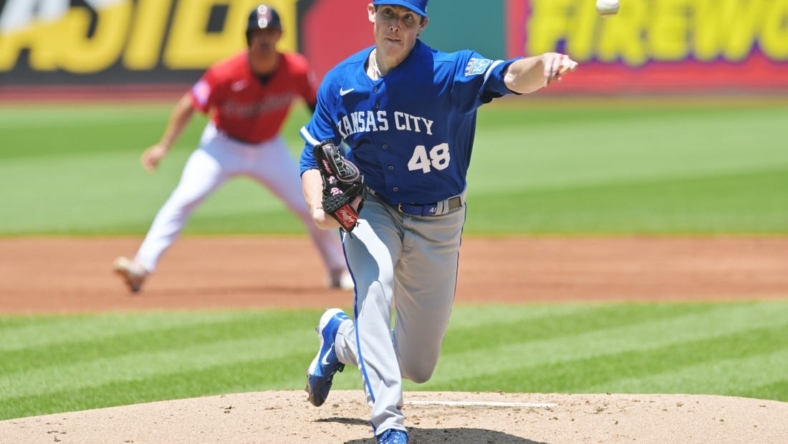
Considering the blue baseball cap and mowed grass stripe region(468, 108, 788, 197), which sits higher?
the blue baseball cap

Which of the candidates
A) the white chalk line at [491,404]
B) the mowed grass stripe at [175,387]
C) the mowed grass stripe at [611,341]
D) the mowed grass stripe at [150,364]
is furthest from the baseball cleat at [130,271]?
the white chalk line at [491,404]

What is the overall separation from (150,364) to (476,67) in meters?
3.36

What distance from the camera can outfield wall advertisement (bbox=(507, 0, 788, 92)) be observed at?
24047 mm

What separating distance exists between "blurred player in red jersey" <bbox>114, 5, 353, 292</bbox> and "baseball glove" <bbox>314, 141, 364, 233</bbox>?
458cm

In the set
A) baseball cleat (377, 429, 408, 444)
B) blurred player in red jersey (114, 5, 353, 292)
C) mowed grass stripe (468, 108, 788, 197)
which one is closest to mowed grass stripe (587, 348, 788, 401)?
baseball cleat (377, 429, 408, 444)

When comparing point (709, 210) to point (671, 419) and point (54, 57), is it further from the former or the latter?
point (54, 57)

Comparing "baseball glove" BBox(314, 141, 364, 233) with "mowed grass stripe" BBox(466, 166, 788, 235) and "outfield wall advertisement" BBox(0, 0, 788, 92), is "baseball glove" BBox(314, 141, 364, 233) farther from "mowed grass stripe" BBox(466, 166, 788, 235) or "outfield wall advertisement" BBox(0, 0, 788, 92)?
"outfield wall advertisement" BBox(0, 0, 788, 92)

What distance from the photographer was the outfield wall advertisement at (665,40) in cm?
2405

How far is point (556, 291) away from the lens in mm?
10453

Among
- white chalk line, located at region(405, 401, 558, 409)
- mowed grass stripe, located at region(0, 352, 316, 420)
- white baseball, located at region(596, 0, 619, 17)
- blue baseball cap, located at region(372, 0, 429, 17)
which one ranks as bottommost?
mowed grass stripe, located at region(0, 352, 316, 420)

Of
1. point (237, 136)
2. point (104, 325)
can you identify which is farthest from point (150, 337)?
point (237, 136)

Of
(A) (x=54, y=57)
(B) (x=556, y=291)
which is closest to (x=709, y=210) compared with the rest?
(B) (x=556, y=291)

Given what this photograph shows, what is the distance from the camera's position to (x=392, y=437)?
5176 mm

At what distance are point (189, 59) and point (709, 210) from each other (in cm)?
1363
